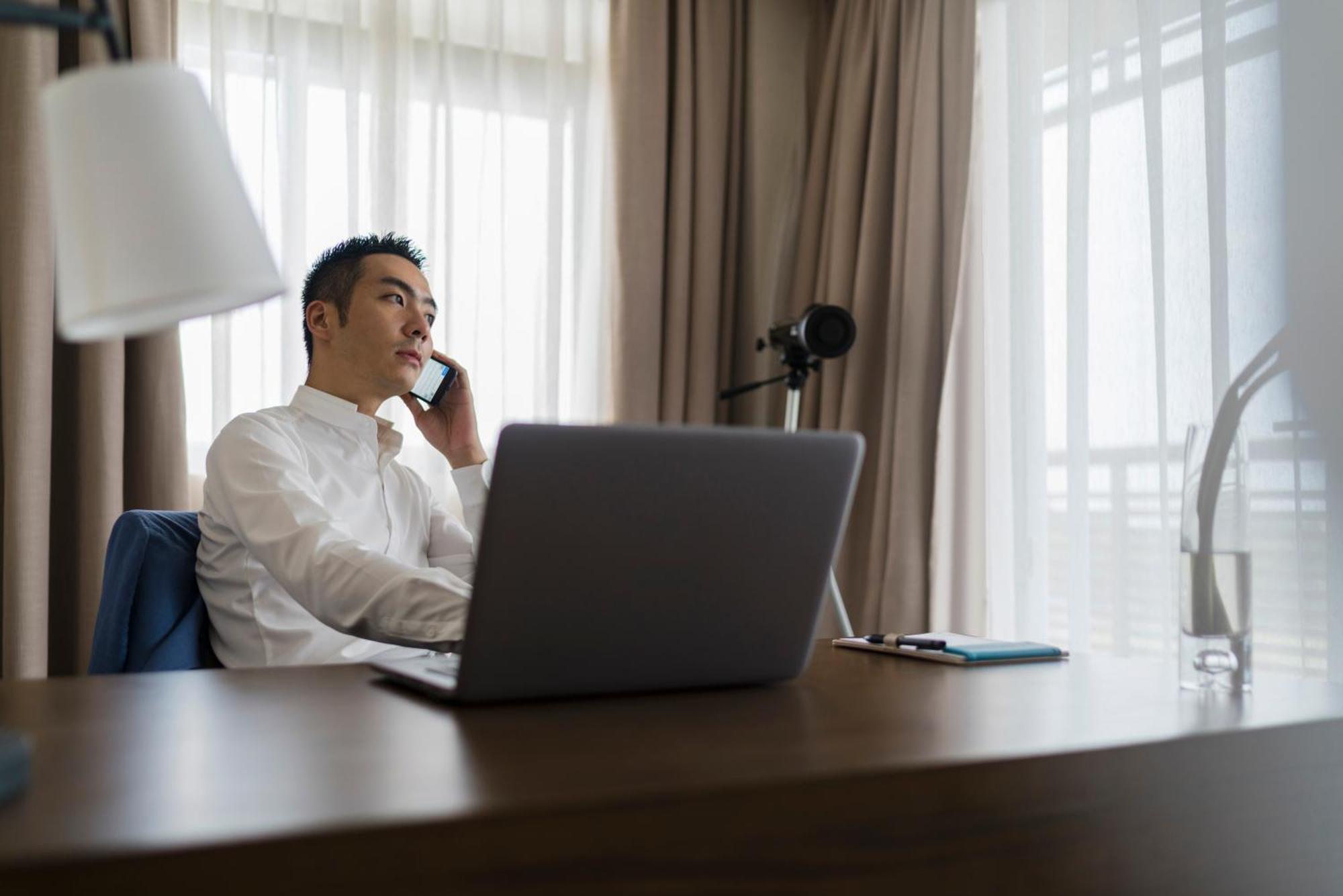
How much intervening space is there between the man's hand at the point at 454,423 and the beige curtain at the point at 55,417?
0.80m

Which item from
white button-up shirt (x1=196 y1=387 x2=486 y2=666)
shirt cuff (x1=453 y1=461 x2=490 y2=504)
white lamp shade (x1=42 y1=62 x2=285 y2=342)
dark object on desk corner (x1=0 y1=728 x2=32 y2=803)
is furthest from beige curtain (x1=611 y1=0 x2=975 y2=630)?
dark object on desk corner (x1=0 y1=728 x2=32 y2=803)

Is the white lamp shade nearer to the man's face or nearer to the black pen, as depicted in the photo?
the black pen

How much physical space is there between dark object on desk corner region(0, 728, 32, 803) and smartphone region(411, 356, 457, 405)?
62.6 inches

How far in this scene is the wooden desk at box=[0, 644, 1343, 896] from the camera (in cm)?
56

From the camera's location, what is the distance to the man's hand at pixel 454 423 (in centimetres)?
220

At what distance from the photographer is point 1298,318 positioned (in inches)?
83.7

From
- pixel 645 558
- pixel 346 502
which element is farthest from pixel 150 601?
pixel 645 558

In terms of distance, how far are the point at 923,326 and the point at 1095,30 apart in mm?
782

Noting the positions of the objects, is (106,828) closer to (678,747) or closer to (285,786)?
(285,786)

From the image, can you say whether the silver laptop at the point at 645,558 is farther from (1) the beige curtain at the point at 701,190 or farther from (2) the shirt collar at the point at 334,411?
(1) the beige curtain at the point at 701,190

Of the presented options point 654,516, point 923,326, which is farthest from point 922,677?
point 923,326

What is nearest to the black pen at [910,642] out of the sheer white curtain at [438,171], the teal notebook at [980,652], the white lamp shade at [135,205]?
the teal notebook at [980,652]

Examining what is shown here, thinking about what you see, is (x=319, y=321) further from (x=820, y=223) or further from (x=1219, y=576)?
(x=820, y=223)

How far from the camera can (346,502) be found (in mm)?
1899
